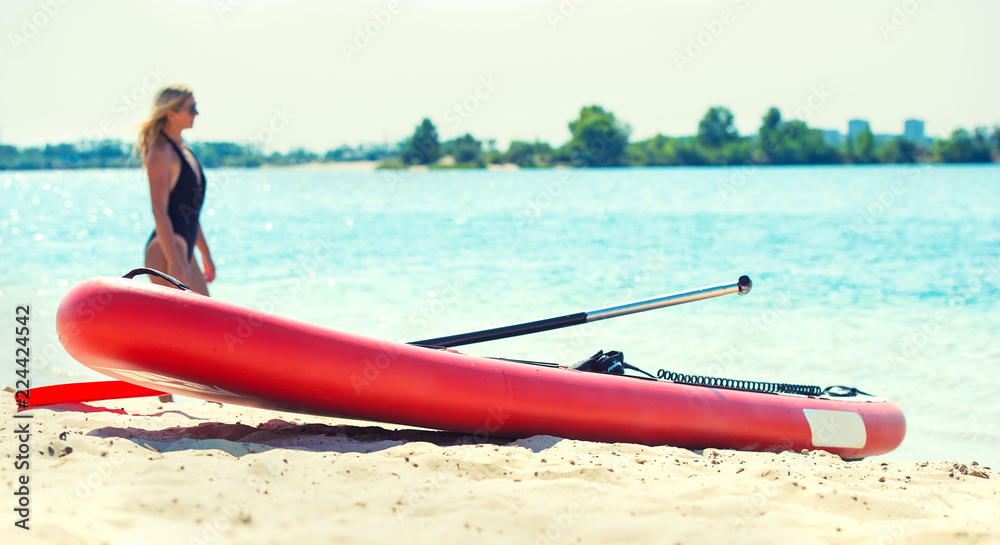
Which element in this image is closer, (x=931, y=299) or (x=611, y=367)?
(x=611, y=367)

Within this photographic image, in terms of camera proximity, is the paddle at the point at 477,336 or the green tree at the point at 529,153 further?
the green tree at the point at 529,153

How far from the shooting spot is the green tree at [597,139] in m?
68.4

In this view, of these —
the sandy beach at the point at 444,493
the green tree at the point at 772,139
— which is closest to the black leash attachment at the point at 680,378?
the sandy beach at the point at 444,493

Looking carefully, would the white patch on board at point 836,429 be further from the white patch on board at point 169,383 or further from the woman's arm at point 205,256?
the woman's arm at point 205,256

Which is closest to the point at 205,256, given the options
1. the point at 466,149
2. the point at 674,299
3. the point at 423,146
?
the point at 674,299

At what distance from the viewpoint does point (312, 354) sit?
291 cm

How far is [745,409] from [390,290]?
21.4ft

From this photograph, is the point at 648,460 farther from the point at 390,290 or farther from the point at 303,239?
the point at 303,239

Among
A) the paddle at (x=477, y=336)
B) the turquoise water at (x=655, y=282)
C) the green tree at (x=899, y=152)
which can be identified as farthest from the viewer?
the green tree at (x=899, y=152)

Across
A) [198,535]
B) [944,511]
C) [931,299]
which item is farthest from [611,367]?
[931,299]

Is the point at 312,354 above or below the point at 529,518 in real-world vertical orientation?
above

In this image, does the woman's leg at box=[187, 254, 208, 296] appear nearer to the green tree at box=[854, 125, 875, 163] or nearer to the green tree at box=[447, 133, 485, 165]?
the green tree at box=[447, 133, 485, 165]

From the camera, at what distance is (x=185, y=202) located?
3.78 m

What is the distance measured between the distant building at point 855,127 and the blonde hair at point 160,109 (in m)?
72.6
